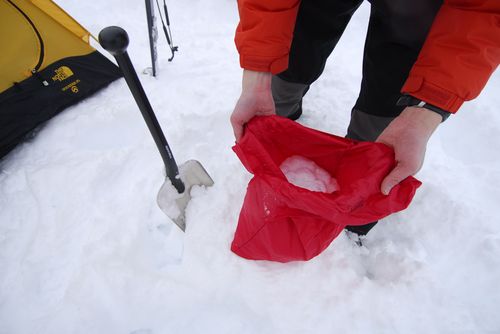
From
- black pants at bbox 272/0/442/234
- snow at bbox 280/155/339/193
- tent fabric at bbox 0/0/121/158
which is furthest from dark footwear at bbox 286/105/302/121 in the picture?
tent fabric at bbox 0/0/121/158

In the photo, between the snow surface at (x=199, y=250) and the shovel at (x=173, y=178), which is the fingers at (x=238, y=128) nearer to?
the shovel at (x=173, y=178)

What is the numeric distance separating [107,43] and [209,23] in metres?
1.79

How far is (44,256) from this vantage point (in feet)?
3.21

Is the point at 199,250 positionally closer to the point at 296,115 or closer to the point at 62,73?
the point at 296,115

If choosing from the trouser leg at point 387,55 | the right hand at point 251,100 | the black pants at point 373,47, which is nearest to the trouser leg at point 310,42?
the black pants at point 373,47

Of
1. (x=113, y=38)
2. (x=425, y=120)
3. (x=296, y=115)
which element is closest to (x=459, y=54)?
(x=425, y=120)

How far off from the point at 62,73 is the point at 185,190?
101cm

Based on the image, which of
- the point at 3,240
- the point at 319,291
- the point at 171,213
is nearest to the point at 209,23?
the point at 171,213

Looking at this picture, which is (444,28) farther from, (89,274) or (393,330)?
(89,274)

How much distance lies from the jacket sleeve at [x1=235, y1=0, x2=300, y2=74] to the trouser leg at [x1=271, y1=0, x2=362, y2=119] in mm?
208

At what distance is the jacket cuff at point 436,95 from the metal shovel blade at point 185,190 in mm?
788

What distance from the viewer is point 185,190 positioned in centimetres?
109

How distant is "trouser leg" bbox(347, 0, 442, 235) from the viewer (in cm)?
68

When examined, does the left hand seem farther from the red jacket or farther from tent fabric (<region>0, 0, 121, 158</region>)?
tent fabric (<region>0, 0, 121, 158</region>)
